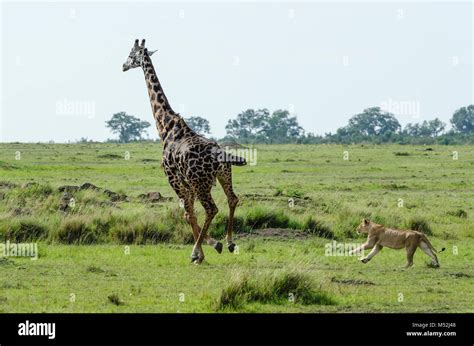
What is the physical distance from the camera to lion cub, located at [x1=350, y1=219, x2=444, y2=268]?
1499 cm

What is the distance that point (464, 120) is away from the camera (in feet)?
365

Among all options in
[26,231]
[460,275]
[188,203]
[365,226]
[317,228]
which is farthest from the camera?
[317,228]

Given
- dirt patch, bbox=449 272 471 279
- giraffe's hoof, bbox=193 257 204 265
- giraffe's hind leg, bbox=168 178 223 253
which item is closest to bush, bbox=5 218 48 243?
giraffe's hind leg, bbox=168 178 223 253

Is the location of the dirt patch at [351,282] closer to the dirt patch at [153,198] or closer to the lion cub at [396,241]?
the lion cub at [396,241]

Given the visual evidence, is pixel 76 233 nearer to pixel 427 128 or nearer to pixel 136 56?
pixel 136 56

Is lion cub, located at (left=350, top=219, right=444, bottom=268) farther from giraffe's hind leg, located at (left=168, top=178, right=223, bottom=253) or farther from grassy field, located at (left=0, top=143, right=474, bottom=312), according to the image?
giraffe's hind leg, located at (left=168, top=178, right=223, bottom=253)

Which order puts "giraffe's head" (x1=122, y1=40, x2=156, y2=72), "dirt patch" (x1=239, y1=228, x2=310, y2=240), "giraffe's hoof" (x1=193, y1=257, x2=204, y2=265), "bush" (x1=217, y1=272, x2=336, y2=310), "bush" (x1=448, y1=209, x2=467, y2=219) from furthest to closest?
"bush" (x1=448, y1=209, x2=467, y2=219) < "dirt patch" (x1=239, y1=228, x2=310, y2=240) < "giraffe's head" (x1=122, y1=40, x2=156, y2=72) < "giraffe's hoof" (x1=193, y1=257, x2=204, y2=265) < "bush" (x1=217, y1=272, x2=336, y2=310)

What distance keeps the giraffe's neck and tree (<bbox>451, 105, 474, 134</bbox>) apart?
96.4 metres

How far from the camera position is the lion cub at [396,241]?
590 inches

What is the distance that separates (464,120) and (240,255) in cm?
9832

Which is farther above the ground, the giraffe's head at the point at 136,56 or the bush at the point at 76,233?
the giraffe's head at the point at 136,56

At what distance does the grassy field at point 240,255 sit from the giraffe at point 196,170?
54 centimetres

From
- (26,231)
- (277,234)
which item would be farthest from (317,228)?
(26,231)

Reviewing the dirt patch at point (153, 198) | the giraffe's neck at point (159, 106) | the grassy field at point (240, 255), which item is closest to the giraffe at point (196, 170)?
the giraffe's neck at point (159, 106)
